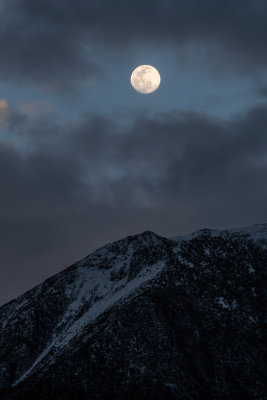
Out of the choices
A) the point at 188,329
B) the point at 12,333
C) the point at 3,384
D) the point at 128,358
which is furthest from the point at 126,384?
the point at 12,333

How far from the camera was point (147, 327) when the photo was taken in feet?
289

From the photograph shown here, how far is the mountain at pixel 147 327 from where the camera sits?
80.4 meters

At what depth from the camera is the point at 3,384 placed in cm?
9788

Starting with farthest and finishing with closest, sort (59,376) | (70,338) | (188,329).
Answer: (70,338)
(188,329)
(59,376)

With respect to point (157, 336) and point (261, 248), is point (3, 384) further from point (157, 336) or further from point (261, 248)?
point (261, 248)

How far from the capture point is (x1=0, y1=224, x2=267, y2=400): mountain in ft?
264

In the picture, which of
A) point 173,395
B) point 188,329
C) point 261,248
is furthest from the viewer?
point 261,248

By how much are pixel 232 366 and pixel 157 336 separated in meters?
10.8

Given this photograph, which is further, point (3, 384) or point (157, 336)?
point (3, 384)

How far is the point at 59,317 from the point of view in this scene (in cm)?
10812

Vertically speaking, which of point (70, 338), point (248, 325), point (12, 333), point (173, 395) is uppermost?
point (12, 333)

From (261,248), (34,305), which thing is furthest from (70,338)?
(261,248)

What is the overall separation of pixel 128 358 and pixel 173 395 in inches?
345

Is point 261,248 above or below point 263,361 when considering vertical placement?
above
